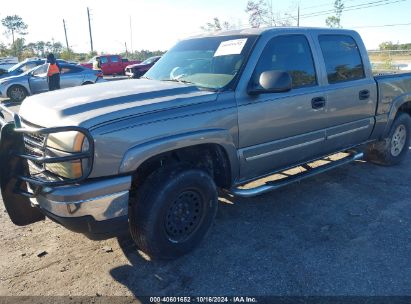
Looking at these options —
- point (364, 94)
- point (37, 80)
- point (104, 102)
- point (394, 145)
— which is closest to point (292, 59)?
point (364, 94)

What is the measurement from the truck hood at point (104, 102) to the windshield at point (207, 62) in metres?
0.24

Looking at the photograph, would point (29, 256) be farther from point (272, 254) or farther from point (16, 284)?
Answer: point (272, 254)

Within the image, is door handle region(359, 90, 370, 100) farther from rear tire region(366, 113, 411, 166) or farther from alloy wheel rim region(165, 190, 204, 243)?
alloy wheel rim region(165, 190, 204, 243)

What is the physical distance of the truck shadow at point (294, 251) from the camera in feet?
9.27

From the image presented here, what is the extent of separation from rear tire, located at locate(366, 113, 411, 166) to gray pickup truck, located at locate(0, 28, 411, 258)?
3.25 feet

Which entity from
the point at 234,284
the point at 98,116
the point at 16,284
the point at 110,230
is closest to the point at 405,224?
the point at 234,284

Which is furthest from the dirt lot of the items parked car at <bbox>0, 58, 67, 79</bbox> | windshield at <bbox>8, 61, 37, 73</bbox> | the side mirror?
windshield at <bbox>8, 61, 37, 73</bbox>

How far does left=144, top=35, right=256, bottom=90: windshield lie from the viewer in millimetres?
3494

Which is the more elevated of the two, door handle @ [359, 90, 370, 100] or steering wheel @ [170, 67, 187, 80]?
steering wheel @ [170, 67, 187, 80]

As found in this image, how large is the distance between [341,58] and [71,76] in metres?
11.9

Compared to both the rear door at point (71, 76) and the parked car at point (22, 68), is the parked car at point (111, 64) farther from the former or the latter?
the rear door at point (71, 76)

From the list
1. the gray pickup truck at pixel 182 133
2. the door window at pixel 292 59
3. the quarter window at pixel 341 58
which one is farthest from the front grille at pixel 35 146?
the quarter window at pixel 341 58

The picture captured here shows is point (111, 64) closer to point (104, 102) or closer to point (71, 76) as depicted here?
point (71, 76)

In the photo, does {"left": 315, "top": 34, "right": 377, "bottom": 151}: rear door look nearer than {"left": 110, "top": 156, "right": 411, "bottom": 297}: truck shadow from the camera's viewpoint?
No
